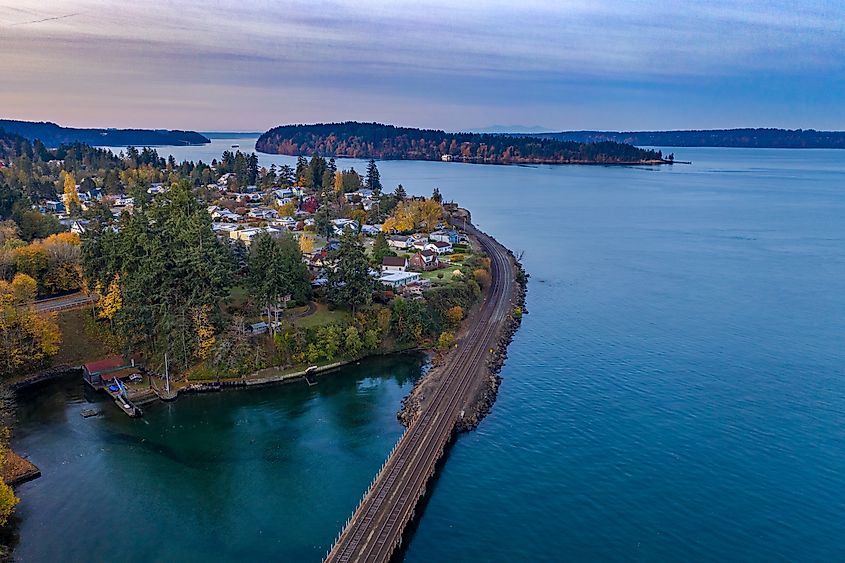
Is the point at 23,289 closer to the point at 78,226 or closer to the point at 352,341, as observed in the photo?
the point at 352,341

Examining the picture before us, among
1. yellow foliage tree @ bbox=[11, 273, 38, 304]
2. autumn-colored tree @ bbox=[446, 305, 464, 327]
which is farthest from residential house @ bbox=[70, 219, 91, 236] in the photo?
autumn-colored tree @ bbox=[446, 305, 464, 327]

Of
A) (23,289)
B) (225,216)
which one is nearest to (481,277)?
(23,289)

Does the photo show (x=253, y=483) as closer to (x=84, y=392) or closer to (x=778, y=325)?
(x=84, y=392)

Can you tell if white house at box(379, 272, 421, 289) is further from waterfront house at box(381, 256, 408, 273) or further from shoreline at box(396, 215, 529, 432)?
shoreline at box(396, 215, 529, 432)

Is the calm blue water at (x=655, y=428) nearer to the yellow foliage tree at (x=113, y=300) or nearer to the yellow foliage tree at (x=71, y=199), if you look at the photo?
the yellow foliage tree at (x=113, y=300)

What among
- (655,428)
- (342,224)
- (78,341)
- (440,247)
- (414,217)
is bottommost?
(655,428)
